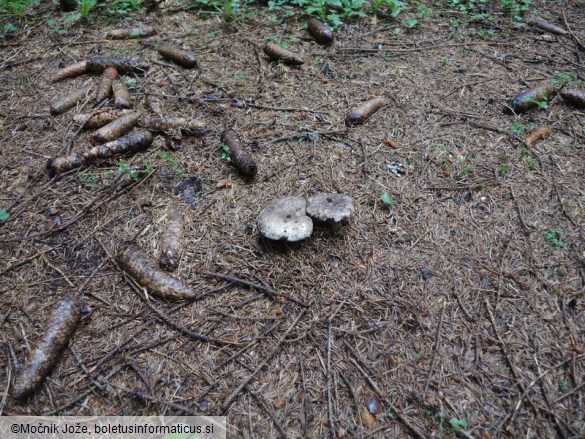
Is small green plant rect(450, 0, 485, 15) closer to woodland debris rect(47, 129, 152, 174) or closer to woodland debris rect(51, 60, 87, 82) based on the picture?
woodland debris rect(47, 129, 152, 174)

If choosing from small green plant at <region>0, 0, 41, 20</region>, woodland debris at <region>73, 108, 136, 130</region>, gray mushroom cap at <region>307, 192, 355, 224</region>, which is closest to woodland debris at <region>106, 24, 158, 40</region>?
small green plant at <region>0, 0, 41, 20</region>

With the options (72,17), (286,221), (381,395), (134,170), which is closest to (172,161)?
(134,170)

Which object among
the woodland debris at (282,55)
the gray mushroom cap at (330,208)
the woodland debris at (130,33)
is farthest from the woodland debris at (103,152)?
the woodland debris at (130,33)

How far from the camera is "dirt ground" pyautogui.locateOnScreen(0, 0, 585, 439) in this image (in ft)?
7.59

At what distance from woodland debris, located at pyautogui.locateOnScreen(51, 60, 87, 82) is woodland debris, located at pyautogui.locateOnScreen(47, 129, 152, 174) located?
176cm

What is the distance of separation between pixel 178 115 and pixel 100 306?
2391mm

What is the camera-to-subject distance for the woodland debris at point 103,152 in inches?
139

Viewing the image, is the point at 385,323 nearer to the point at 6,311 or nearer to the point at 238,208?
the point at 238,208

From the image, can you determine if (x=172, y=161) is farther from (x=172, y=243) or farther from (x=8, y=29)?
(x=8, y=29)

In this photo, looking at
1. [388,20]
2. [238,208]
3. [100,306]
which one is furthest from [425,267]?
[388,20]

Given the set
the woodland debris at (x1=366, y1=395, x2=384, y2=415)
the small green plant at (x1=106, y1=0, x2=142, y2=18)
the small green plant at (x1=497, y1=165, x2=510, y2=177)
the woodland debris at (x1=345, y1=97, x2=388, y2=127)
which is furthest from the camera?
the small green plant at (x1=106, y1=0, x2=142, y2=18)

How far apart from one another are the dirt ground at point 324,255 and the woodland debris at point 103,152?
104 mm

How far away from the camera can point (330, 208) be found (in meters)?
2.97

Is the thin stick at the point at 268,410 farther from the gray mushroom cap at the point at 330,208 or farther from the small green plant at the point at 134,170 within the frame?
the small green plant at the point at 134,170
